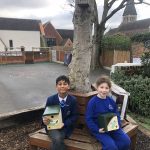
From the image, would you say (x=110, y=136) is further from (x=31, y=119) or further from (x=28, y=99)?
(x=28, y=99)

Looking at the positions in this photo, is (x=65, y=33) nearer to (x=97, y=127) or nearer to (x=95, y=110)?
(x=95, y=110)

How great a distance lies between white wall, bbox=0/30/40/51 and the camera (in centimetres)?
4978

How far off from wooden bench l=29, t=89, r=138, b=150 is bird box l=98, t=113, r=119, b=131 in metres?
0.25

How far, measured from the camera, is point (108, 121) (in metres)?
3.80

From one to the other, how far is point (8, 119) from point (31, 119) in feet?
1.55

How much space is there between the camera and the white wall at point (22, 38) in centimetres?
4978

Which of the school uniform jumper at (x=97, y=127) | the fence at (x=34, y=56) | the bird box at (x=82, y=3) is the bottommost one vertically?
the fence at (x=34, y=56)

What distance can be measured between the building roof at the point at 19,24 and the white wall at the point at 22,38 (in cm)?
85

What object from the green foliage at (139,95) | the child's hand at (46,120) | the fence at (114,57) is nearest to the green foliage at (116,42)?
the fence at (114,57)

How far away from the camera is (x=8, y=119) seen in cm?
528

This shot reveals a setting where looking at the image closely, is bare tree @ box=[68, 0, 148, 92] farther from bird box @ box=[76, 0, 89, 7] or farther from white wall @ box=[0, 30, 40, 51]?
white wall @ box=[0, 30, 40, 51]

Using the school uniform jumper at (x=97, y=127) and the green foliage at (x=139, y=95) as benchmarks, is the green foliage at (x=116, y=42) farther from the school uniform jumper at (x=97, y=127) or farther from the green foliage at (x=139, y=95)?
the school uniform jumper at (x=97, y=127)

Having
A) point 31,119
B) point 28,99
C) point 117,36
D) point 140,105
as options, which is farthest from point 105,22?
point 31,119

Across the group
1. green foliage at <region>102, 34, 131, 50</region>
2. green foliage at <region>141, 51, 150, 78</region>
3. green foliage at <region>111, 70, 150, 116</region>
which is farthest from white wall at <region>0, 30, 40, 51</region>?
green foliage at <region>111, 70, 150, 116</region>
